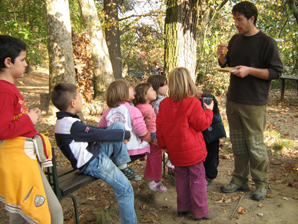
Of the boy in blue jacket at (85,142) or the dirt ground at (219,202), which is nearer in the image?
the boy in blue jacket at (85,142)

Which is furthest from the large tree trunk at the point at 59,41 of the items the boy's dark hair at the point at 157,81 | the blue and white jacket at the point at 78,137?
the blue and white jacket at the point at 78,137

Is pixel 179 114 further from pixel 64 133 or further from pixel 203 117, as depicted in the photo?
pixel 64 133

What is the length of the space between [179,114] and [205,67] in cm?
687

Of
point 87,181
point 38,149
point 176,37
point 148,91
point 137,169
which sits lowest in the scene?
point 137,169

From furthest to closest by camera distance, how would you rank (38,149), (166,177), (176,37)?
(176,37) < (166,177) < (38,149)

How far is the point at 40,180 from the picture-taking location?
2.10 metres

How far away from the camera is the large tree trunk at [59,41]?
6.71m

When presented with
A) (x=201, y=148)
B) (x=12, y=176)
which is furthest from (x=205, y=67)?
(x=12, y=176)

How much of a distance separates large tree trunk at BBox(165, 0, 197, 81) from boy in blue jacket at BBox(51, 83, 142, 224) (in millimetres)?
3061

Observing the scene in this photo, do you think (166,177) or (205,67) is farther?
(205,67)

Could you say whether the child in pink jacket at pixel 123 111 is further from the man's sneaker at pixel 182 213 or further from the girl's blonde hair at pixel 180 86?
the man's sneaker at pixel 182 213

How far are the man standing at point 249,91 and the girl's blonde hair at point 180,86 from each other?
751 mm

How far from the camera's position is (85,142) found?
2.59 m

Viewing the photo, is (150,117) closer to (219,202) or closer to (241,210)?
(219,202)
